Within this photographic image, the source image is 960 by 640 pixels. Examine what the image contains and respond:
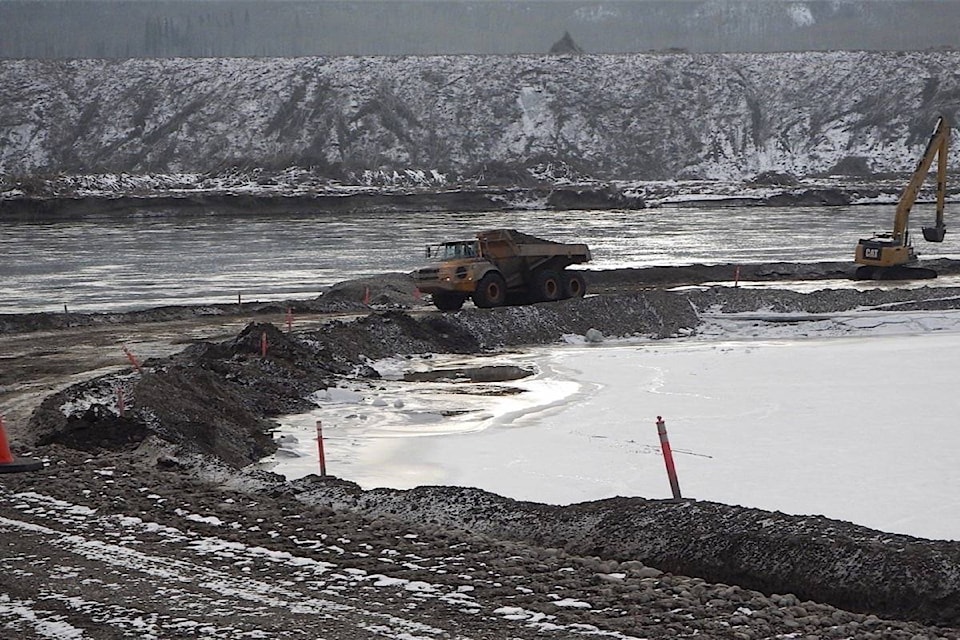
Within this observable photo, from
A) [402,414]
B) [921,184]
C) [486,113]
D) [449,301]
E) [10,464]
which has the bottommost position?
[402,414]

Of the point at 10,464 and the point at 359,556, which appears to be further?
the point at 10,464

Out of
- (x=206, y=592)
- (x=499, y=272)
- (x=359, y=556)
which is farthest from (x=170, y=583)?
(x=499, y=272)

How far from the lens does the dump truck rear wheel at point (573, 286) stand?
2645 cm

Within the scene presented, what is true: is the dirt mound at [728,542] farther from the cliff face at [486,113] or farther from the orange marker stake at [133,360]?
the cliff face at [486,113]

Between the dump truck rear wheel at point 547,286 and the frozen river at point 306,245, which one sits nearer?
the dump truck rear wheel at point 547,286

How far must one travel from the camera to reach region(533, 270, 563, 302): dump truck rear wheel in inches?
1026

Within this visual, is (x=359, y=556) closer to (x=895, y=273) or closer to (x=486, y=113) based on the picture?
(x=895, y=273)

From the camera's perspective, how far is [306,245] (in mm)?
46312

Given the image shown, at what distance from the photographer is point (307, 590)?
7957 millimetres

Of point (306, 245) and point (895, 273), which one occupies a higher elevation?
point (306, 245)

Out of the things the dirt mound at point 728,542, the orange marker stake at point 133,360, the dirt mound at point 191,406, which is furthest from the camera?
the orange marker stake at point 133,360

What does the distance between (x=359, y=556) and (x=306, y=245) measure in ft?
125

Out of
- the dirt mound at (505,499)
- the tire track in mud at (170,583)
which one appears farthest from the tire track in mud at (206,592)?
the dirt mound at (505,499)

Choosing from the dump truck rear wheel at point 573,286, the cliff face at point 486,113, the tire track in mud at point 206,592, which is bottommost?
the tire track in mud at point 206,592
